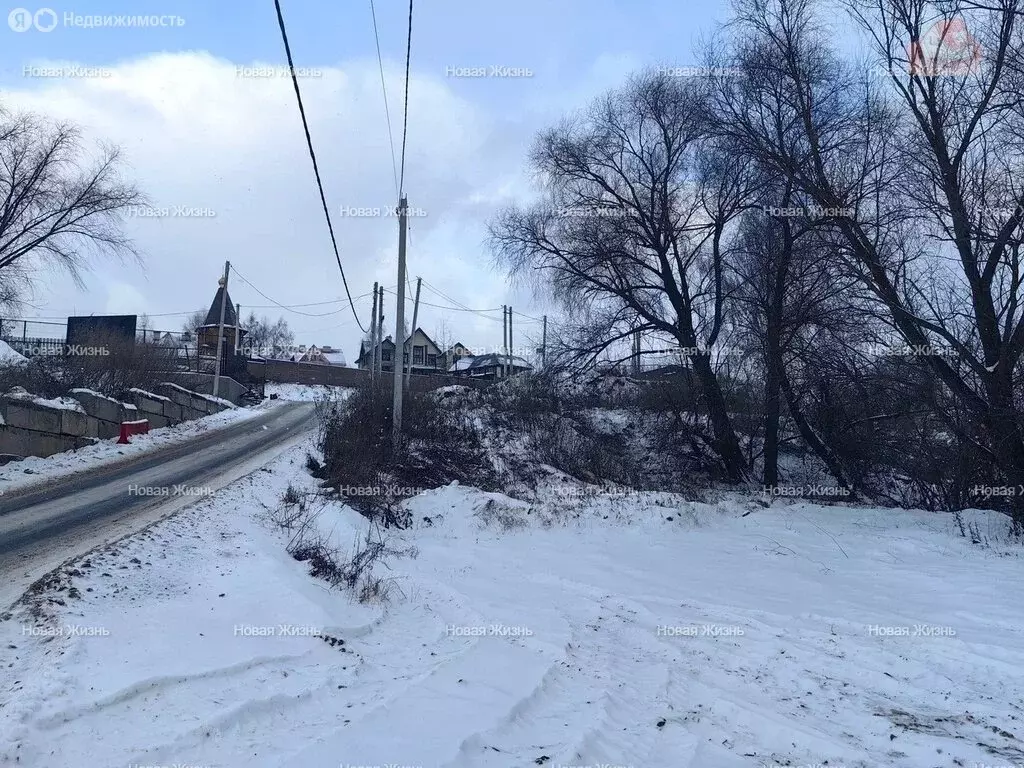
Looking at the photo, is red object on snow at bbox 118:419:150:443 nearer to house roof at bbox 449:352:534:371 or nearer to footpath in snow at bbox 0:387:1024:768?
footpath in snow at bbox 0:387:1024:768

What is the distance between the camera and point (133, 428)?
58.0 feet

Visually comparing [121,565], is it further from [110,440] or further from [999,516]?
[999,516]

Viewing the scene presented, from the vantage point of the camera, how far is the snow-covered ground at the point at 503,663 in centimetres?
406

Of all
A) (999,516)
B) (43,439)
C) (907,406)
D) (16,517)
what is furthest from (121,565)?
(907,406)

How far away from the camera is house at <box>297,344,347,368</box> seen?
8300cm

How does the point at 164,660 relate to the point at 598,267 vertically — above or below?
below

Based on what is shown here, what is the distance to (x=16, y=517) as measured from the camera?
8977 millimetres

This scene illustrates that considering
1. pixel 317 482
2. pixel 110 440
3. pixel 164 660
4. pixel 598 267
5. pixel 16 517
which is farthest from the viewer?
pixel 598 267

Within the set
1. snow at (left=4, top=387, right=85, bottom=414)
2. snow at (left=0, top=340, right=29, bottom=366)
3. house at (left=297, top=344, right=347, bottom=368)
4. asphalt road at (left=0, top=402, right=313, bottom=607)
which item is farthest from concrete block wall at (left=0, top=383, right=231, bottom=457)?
house at (left=297, top=344, right=347, bottom=368)

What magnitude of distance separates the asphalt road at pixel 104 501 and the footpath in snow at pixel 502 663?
27.7 inches

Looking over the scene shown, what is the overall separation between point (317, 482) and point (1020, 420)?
14.0 metres

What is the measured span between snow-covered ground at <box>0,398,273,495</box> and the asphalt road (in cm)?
35

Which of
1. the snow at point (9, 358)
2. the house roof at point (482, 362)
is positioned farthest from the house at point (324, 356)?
the snow at point (9, 358)

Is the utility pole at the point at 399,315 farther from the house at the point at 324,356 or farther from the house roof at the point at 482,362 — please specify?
the house at the point at 324,356
